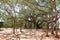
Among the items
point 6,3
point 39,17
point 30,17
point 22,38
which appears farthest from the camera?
point 22,38

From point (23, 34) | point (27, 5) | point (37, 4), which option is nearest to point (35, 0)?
point (37, 4)

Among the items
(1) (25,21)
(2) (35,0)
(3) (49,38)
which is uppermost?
(2) (35,0)

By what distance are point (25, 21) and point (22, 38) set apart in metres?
0.48

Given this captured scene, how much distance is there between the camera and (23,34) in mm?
3506

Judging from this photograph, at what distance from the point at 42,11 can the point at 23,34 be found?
0.64 m

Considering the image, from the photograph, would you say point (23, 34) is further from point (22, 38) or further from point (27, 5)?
point (27, 5)

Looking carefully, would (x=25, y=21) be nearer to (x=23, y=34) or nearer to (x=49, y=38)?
(x=23, y=34)

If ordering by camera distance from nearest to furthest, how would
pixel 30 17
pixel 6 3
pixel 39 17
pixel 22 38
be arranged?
1. pixel 6 3
2. pixel 30 17
3. pixel 39 17
4. pixel 22 38

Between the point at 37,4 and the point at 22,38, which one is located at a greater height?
the point at 37,4

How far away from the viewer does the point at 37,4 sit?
342cm

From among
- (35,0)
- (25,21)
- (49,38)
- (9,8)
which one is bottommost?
(49,38)

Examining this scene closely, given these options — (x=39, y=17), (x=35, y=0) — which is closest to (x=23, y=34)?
(x=39, y=17)

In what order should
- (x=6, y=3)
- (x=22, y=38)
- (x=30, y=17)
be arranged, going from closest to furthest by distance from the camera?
(x=6, y=3)
(x=30, y=17)
(x=22, y=38)

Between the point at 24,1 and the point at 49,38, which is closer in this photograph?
the point at 24,1
